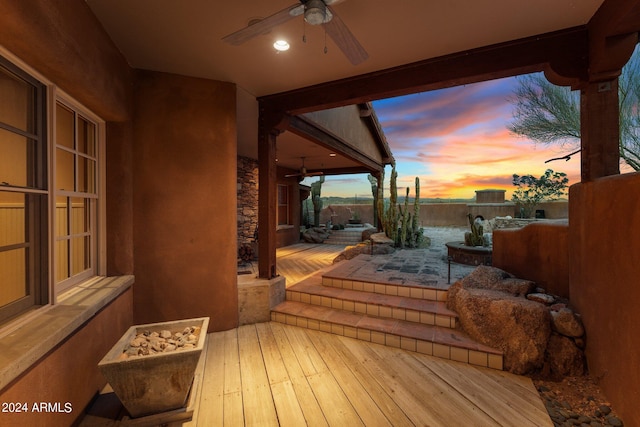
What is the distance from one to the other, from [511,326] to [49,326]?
3196 millimetres

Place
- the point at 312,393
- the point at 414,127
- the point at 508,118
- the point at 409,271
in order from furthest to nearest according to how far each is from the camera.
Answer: the point at 414,127
the point at 508,118
the point at 409,271
the point at 312,393

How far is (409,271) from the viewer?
3.91 meters

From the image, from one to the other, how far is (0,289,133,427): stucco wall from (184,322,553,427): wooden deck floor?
2.31ft

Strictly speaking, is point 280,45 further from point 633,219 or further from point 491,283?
point 491,283

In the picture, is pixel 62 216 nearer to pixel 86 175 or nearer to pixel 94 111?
pixel 86 175

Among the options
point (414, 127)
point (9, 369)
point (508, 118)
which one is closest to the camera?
point (9, 369)

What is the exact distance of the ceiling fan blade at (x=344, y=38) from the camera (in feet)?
4.85

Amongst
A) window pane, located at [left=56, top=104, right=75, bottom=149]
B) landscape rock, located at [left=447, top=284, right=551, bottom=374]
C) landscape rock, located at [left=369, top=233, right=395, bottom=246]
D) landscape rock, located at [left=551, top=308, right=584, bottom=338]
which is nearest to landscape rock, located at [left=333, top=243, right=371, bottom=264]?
landscape rock, located at [left=369, top=233, right=395, bottom=246]

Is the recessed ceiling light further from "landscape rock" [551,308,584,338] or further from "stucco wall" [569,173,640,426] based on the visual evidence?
"landscape rock" [551,308,584,338]

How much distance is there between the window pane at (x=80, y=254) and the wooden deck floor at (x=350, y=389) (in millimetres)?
1308

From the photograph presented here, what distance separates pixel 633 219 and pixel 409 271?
258 cm

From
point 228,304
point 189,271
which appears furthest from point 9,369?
point 228,304

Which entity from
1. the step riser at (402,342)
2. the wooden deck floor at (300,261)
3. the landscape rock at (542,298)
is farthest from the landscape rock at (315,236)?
the landscape rock at (542,298)

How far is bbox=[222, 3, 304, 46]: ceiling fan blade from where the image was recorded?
1.39m
